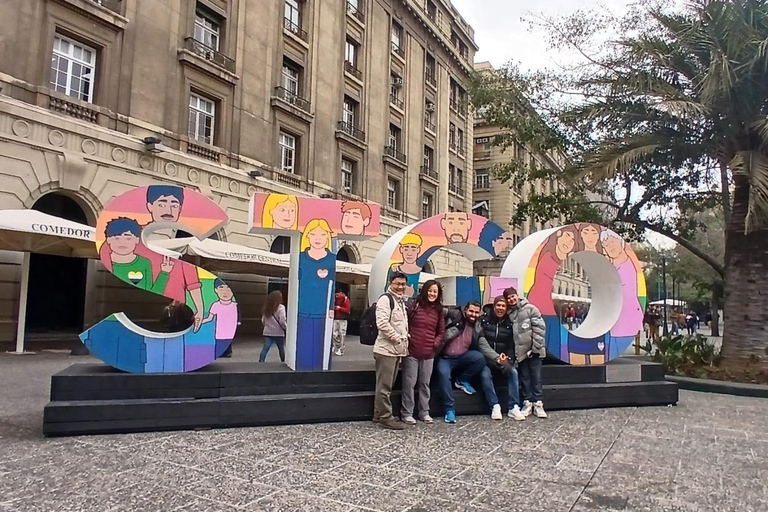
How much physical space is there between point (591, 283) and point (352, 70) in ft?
64.5

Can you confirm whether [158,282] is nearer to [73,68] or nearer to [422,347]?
[422,347]

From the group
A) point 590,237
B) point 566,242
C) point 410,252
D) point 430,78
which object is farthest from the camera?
point 430,78

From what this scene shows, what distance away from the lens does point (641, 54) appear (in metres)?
11.1

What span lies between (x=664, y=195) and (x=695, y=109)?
3224mm

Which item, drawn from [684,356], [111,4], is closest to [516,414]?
[684,356]

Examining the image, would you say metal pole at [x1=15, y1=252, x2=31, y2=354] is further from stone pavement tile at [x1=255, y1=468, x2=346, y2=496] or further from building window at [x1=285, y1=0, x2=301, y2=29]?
building window at [x1=285, y1=0, x2=301, y2=29]

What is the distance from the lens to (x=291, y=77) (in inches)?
894

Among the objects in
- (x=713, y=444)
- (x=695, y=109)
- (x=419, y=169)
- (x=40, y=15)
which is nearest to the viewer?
(x=713, y=444)

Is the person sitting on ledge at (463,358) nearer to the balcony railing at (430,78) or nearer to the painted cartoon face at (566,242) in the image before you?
the painted cartoon face at (566,242)

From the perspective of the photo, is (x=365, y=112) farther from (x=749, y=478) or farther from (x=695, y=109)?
(x=749, y=478)

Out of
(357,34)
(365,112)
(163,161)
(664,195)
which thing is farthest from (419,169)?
(664,195)

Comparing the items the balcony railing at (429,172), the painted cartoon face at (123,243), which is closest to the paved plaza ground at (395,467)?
the painted cartoon face at (123,243)

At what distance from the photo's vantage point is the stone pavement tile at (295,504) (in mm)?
3834

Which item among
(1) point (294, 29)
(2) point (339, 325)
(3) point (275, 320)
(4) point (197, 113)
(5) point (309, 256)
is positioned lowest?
(2) point (339, 325)
